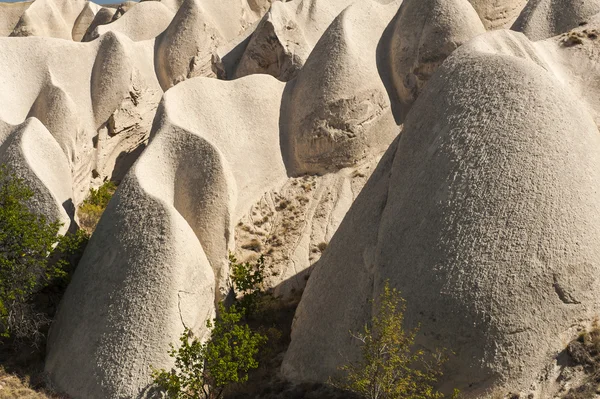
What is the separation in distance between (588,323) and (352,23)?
11.6m

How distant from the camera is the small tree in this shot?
12.2 m

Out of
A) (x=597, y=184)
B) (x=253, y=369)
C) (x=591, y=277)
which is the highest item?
(x=597, y=184)

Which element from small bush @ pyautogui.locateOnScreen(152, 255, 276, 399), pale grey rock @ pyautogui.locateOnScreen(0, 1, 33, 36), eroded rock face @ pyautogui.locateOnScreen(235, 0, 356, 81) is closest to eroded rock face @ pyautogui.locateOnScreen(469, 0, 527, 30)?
eroded rock face @ pyautogui.locateOnScreen(235, 0, 356, 81)

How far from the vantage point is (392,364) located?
12.3m

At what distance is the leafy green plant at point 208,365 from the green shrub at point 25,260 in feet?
10.7

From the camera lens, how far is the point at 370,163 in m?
19.8

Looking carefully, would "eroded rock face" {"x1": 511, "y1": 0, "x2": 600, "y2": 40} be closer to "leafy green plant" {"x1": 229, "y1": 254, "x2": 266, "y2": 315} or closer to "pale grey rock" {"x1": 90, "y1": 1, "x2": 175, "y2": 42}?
"leafy green plant" {"x1": 229, "y1": 254, "x2": 266, "y2": 315}

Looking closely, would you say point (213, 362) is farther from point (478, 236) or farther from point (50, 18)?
point (50, 18)

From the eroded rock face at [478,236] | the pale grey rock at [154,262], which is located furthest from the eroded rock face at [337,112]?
the eroded rock face at [478,236]

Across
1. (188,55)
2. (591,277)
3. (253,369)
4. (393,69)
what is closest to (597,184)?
(591,277)

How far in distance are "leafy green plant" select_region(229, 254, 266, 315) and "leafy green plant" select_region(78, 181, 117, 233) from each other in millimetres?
4167

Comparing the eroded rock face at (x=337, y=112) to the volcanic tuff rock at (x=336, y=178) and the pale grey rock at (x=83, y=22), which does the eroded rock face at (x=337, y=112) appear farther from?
the pale grey rock at (x=83, y=22)

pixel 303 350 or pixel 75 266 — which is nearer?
pixel 303 350

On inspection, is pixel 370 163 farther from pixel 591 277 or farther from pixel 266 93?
pixel 591 277
